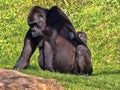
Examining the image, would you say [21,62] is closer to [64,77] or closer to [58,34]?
[58,34]

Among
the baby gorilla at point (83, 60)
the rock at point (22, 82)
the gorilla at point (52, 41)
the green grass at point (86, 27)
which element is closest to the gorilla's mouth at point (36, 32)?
the gorilla at point (52, 41)

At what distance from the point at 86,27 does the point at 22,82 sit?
48.5 ft

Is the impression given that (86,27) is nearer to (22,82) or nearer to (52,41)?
(52,41)

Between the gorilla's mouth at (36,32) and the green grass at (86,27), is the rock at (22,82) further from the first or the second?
the green grass at (86,27)

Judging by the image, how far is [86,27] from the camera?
22828 mm

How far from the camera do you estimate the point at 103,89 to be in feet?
31.1

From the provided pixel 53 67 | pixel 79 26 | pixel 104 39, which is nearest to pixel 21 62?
pixel 53 67

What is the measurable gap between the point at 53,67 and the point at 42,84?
4526mm

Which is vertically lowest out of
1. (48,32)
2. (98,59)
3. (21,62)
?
(98,59)

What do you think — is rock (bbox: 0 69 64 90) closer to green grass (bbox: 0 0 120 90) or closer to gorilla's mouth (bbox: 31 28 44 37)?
gorilla's mouth (bbox: 31 28 44 37)

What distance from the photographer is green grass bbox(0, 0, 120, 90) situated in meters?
19.4

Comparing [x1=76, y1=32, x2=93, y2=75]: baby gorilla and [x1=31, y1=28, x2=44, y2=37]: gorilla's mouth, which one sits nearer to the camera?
[x1=31, y1=28, x2=44, y2=37]: gorilla's mouth

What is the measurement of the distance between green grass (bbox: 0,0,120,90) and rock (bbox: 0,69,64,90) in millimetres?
7935

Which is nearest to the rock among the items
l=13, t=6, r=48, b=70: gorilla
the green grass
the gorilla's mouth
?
the gorilla's mouth
